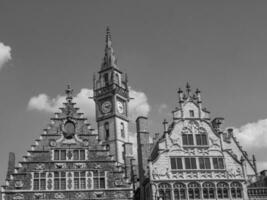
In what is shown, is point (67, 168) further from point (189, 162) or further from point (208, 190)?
point (208, 190)

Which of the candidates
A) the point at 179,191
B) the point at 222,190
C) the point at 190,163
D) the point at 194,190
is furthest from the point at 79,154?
A: the point at 222,190

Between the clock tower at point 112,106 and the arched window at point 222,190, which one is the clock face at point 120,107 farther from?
the arched window at point 222,190

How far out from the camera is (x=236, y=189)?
36.2m

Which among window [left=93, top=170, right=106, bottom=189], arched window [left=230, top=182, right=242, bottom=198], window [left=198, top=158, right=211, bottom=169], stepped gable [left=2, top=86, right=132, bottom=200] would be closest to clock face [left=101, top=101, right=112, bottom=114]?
stepped gable [left=2, top=86, right=132, bottom=200]

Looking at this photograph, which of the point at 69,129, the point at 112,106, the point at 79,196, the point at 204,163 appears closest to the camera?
the point at 79,196

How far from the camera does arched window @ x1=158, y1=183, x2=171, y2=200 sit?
113 ft

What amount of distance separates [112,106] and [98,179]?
32.0 metres

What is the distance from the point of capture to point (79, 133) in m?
36.3

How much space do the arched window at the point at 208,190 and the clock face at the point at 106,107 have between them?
3274 centimetres

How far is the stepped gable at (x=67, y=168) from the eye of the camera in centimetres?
3344

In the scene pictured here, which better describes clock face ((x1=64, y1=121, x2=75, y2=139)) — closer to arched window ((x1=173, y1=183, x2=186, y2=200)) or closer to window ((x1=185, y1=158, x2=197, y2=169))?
arched window ((x1=173, y1=183, x2=186, y2=200))

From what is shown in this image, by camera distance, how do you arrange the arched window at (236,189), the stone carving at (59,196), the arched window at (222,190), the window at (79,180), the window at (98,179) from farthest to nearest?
the arched window at (236,189) → the arched window at (222,190) → the window at (98,179) → the window at (79,180) → the stone carving at (59,196)

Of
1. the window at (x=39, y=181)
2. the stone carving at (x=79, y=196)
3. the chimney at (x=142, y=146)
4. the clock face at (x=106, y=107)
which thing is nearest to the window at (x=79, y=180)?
the stone carving at (x=79, y=196)

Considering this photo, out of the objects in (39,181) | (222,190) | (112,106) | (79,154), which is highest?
(112,106)
